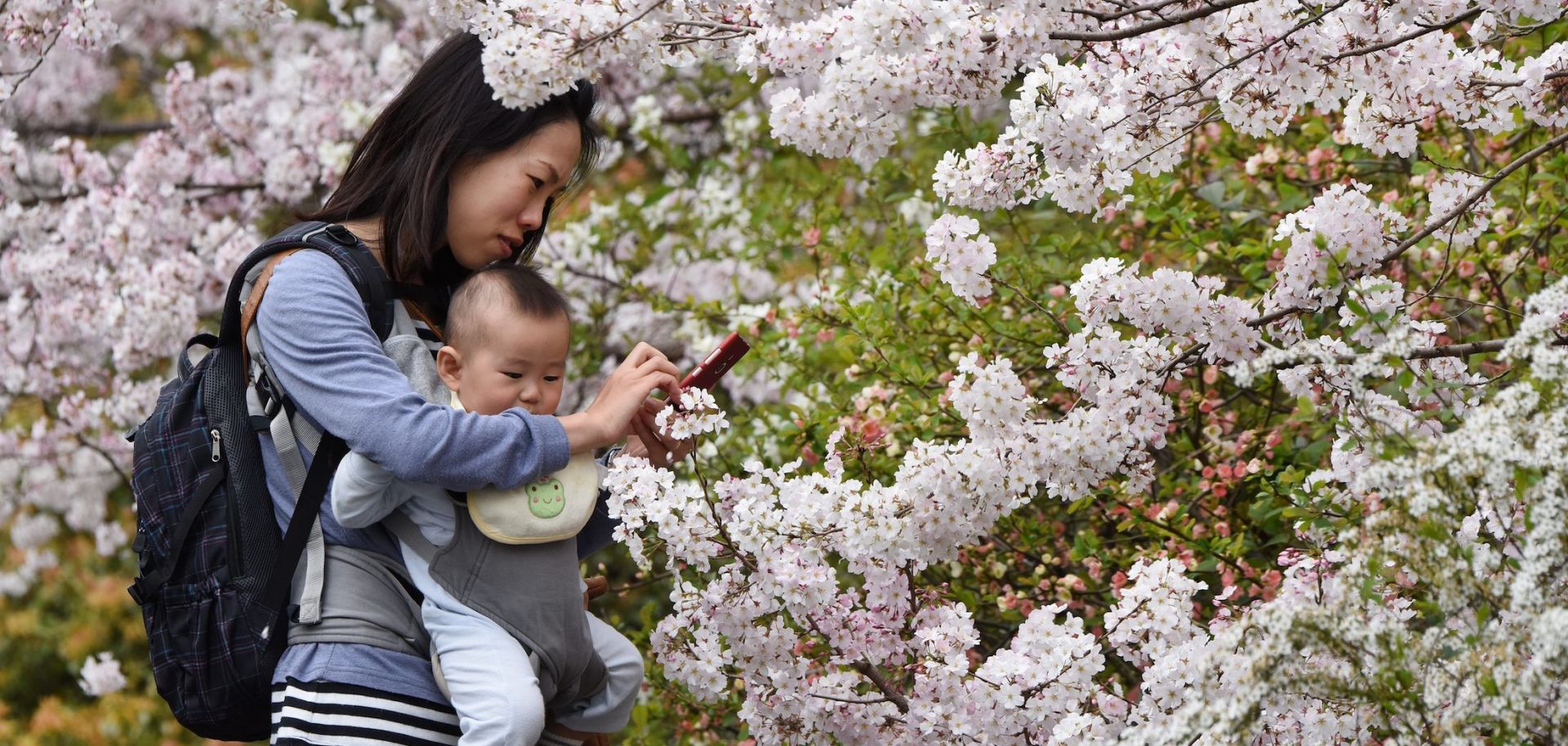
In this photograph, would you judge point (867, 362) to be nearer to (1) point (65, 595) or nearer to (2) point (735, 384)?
(2) point (735, 384)

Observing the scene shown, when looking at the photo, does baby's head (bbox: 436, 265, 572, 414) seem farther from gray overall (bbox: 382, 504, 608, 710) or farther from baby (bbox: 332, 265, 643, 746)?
gray overall (bbox: 382, 504, 608, 710)

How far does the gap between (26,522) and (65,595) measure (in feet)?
1.47

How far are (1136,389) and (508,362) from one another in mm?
1005

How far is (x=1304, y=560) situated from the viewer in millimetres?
2498

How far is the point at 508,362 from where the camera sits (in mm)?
2420

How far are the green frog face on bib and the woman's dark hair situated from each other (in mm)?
423

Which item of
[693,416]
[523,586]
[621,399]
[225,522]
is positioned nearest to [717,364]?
[693,416]

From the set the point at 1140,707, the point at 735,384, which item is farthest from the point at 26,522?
the point at 1140,707

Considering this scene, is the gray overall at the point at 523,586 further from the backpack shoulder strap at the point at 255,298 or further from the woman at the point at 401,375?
the backpack shoulder strap at the point at 255,298

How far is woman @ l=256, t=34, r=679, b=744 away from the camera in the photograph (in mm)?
2234

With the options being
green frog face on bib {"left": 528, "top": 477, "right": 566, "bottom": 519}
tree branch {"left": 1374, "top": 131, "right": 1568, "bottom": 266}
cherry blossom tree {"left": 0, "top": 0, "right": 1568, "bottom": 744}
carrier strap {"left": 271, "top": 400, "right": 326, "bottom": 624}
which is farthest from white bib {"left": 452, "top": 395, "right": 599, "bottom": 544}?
tree branch {"left": 1374, "top": 131, "right": 1568, "bottom": 266}

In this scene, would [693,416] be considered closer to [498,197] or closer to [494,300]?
[494,300]

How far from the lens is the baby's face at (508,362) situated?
2.41 m

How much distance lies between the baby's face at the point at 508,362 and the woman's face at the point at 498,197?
0.65 feet
